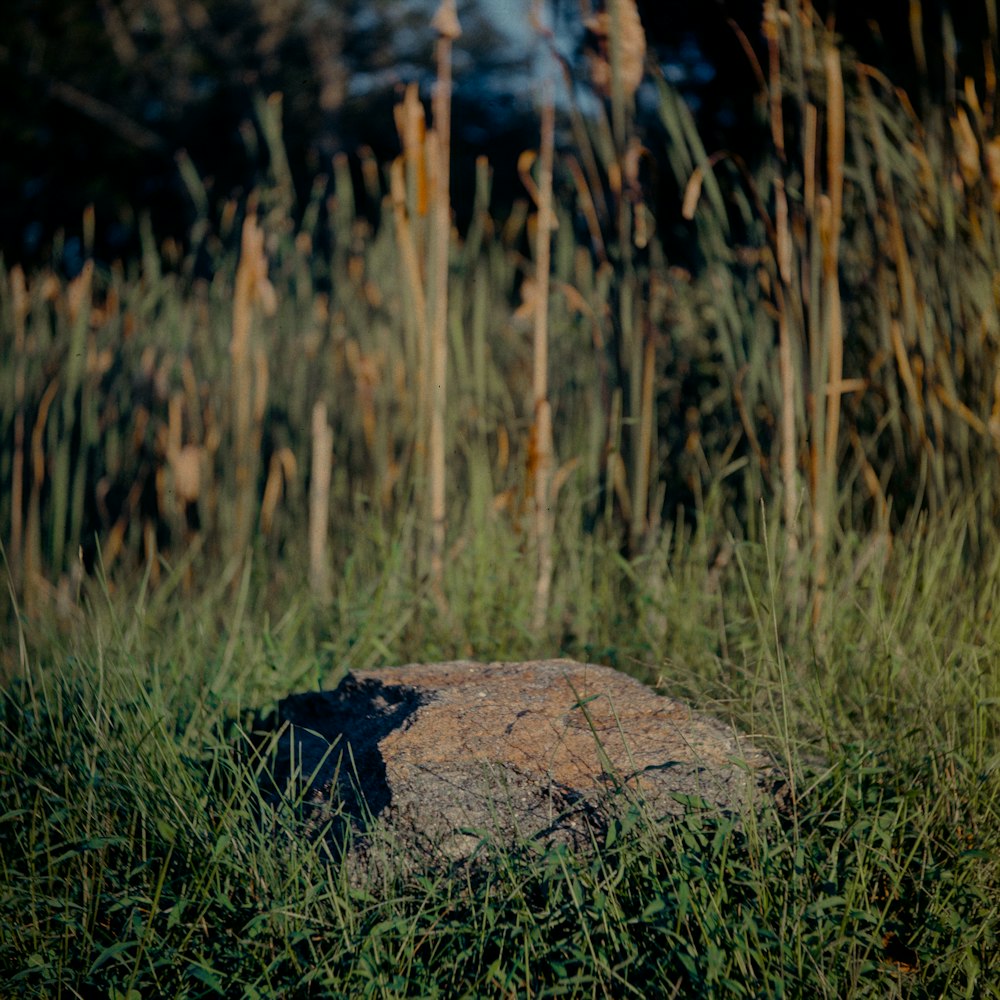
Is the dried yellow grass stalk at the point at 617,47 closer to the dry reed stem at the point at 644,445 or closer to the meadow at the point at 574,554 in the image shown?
the meadow at the point at 574,554

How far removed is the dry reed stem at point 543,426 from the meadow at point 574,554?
10 mm

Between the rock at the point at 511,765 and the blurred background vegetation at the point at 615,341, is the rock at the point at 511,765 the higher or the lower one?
the lower one

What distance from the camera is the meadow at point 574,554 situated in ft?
4.41

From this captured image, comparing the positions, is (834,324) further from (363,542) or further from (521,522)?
(363,542)

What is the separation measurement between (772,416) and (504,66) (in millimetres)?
16342

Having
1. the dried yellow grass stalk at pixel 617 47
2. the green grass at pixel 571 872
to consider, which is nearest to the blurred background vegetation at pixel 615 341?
the dried yellow grass stalk at pixel 617 47

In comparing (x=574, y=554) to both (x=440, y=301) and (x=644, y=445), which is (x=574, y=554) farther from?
(x=440, y=301)

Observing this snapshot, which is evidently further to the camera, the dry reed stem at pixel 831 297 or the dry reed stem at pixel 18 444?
the dry reed stem at pixel 18 444

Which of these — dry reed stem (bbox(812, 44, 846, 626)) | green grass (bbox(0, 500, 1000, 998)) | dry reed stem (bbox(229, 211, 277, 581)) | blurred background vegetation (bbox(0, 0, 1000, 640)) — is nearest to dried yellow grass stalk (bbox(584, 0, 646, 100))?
blurred background vegetation (bbox(0, 0, 1000, 640))

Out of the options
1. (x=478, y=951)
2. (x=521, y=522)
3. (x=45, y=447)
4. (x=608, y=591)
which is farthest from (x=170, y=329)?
(x=478, y=951)

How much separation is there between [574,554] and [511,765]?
3.13 ft

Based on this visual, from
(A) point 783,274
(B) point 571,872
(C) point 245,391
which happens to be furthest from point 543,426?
(B) point 571,872

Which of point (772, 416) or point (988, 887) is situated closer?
point (988, 887)

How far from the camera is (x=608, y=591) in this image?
2320mm
